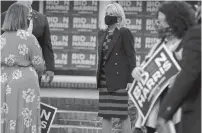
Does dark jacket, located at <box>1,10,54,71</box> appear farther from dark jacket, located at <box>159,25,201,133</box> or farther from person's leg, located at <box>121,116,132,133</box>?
dark jacket, located at <box>159,25,201,133</box>

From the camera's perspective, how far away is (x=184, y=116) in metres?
4.41

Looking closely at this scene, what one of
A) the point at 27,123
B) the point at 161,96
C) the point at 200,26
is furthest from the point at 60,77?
the point at 200,26

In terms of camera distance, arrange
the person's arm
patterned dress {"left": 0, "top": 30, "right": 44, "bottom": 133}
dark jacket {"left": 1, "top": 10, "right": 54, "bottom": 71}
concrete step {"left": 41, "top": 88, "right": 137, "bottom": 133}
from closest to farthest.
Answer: the person's arm < patterned dress {"left": 0, "top": 30, "right": 44, "bottom": 133} < dark jacket {"left": 1, "top": 10, "right": 54, "bottom": 71} < concrete step {"left": 41, "top": 88, "right": 137, "bottom": 133}

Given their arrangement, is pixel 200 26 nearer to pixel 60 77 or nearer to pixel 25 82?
pixel 25 82

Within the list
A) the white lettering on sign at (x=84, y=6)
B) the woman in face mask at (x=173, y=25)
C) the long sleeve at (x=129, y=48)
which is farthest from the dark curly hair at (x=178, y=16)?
the white lettering on sign at (x=84, y=6)

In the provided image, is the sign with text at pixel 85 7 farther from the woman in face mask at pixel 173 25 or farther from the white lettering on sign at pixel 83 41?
the woman in face mask at pixel 173 25

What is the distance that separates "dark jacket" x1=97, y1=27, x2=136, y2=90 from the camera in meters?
7.42

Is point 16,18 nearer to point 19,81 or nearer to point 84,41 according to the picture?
point 19,81

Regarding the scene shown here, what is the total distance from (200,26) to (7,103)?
2.89 m

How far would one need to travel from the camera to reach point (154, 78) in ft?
15.2

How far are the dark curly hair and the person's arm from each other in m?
0.62

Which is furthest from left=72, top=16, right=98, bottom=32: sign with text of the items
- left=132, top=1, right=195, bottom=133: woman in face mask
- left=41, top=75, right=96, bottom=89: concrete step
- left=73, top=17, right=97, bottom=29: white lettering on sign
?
left=132, top=1, right=195, bottom=133: woman in face mask

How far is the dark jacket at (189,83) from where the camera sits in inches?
161

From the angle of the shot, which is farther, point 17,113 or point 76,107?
point 76,107
